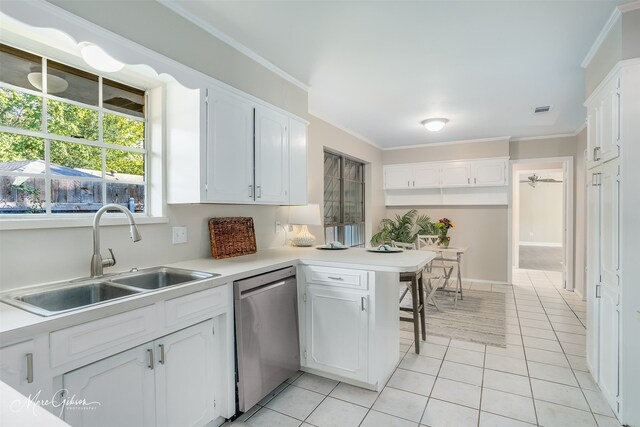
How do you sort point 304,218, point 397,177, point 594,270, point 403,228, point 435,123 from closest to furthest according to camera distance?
1. point 594,270
2. point 304,218
3. point 435,123
4. point 403,228
5. point 397,177

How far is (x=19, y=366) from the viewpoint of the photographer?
1.10 m

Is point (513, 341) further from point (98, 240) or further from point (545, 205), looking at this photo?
point (545, 205)

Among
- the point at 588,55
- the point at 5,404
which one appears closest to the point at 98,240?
the point at 5,404

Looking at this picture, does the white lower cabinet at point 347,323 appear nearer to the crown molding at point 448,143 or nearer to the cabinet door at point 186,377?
the cabinet door at point 186,377

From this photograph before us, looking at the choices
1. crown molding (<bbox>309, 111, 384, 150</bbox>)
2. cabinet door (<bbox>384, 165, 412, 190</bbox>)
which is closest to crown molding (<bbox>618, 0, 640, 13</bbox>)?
crown molding (<bbox>309, 111, 384, 150</bbox>)

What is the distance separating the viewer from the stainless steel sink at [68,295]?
4.86ft

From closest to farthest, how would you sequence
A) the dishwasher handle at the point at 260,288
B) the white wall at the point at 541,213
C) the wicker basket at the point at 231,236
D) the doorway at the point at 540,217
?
1. the dishwasher handle at the point at 260,288
2. the wicker basket at the point at 231,236
3. the doorway at the point at 540,217
4. the white wall at the point at 541,213

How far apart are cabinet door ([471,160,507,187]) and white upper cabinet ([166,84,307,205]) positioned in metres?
4.10

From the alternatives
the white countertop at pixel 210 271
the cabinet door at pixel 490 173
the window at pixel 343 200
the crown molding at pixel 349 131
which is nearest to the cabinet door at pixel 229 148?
the white countertop at pixel 210 271

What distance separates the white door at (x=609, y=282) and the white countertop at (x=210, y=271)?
1101 mm

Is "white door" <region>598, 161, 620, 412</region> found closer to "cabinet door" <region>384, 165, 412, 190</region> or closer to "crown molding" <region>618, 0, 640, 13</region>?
"crown molding" <region>618, 0, 640, 13</region>

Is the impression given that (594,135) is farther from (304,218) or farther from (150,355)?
(150,355)

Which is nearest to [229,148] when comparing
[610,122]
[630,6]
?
[610,122]

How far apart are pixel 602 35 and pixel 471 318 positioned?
3.00 metres
